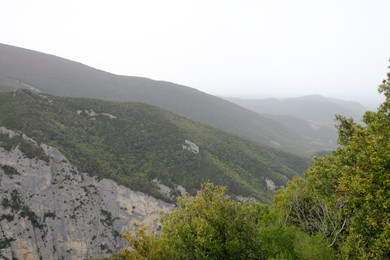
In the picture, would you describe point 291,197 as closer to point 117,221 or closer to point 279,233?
point 279,233

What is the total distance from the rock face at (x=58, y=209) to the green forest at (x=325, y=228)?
43.0 m

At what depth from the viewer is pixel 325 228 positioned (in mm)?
23219

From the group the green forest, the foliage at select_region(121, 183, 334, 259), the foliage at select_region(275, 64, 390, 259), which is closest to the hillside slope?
the foliage at select_region(121, 183, 334, 259)

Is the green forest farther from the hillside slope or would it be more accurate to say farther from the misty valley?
the hillside slope

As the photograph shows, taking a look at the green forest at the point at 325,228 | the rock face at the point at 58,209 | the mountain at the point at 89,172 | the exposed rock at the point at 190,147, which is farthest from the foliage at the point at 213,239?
the exposed rock at the point at 190,147

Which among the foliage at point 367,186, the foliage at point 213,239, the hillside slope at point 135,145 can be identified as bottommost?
the hillside slope at point 135,145

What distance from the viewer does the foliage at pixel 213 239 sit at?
1822 centimetres

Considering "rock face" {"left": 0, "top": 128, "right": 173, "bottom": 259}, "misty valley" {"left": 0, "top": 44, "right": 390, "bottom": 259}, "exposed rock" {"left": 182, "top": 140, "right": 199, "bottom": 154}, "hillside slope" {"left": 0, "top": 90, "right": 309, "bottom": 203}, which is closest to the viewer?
"misty valley" {"left": 0, "top": 44, "right": 390, "bottom": 259}

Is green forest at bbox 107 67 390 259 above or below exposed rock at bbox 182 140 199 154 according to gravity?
above

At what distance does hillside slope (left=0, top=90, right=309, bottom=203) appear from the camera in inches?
2726

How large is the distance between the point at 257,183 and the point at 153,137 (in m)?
39.6

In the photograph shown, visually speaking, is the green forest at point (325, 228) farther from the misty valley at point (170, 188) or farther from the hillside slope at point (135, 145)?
the hillside slope at point (135, 145)

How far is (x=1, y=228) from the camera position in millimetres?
49969

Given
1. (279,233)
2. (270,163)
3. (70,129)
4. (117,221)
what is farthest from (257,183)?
(279,233)
